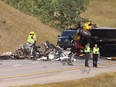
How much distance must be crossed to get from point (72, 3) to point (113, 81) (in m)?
32.8

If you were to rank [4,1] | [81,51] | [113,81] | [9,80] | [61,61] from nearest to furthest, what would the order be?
[9,80] < [113,81] < [61,61] < [81,51] < [4,1]

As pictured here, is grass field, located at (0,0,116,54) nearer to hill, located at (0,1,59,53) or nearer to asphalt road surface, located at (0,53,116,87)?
hill, located at (0,1,59,53)

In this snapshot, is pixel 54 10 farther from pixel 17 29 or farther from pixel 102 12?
pixel 102 12

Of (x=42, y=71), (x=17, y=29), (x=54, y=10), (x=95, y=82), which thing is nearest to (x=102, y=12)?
(x=54, y=10)

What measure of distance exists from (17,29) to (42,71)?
70.3 feet

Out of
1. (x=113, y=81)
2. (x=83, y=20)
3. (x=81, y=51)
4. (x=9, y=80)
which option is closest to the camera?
(x=9, y=80)

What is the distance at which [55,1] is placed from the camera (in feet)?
189

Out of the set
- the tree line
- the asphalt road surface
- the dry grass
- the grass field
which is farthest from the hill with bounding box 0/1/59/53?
the dry grass

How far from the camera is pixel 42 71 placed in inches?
1026

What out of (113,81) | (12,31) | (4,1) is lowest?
(113,81)

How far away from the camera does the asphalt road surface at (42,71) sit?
22.5 m

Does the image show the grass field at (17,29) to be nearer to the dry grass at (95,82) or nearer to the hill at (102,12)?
the dry grass at (95,82)

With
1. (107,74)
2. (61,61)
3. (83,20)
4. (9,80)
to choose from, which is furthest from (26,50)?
(83,20)

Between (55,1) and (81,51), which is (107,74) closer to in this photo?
(81,51)
